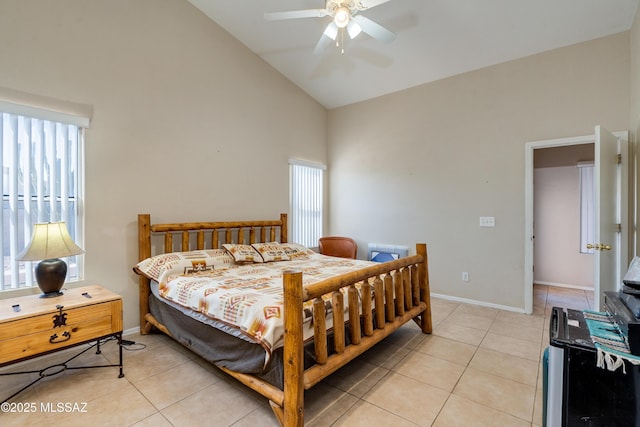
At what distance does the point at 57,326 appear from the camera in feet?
6.61

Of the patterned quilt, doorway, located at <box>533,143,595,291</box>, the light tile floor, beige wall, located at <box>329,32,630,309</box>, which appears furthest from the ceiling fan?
doorway, located at <box>533,143,595,291</box>

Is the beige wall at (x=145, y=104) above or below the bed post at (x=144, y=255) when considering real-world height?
above

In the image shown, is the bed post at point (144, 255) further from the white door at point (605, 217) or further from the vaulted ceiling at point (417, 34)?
the white door at point (605, 217)

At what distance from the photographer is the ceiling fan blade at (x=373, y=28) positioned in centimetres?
247

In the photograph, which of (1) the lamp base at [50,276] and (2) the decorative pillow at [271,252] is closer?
(1) the lamp base at [50,276]

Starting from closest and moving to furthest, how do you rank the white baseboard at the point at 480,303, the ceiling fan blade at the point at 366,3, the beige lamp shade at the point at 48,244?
the beige lamp shade at the point at 48,244
the ceiling fan blade at the point at 366,3
the white baseboard at the point at 480,303

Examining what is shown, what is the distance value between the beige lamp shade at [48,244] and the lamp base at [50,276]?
11cm

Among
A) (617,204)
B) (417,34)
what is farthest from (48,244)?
Answer: (617,204)

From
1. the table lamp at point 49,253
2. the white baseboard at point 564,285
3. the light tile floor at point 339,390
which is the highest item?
the table lamp at point 49,253

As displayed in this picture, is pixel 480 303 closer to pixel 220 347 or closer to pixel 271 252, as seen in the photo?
pixel 271 252

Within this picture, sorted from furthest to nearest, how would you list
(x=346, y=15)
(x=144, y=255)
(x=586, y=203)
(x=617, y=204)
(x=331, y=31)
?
(x=586, y=203) < (x=144, y=255) < (x=617, y=204) < (x=331, y=31) < (x=346, y=15)

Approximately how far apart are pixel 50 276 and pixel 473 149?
4.54 metres

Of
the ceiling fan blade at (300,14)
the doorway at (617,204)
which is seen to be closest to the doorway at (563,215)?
the doorway at (617,204)

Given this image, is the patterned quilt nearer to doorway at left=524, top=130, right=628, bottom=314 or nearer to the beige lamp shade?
the beige lamp shade
